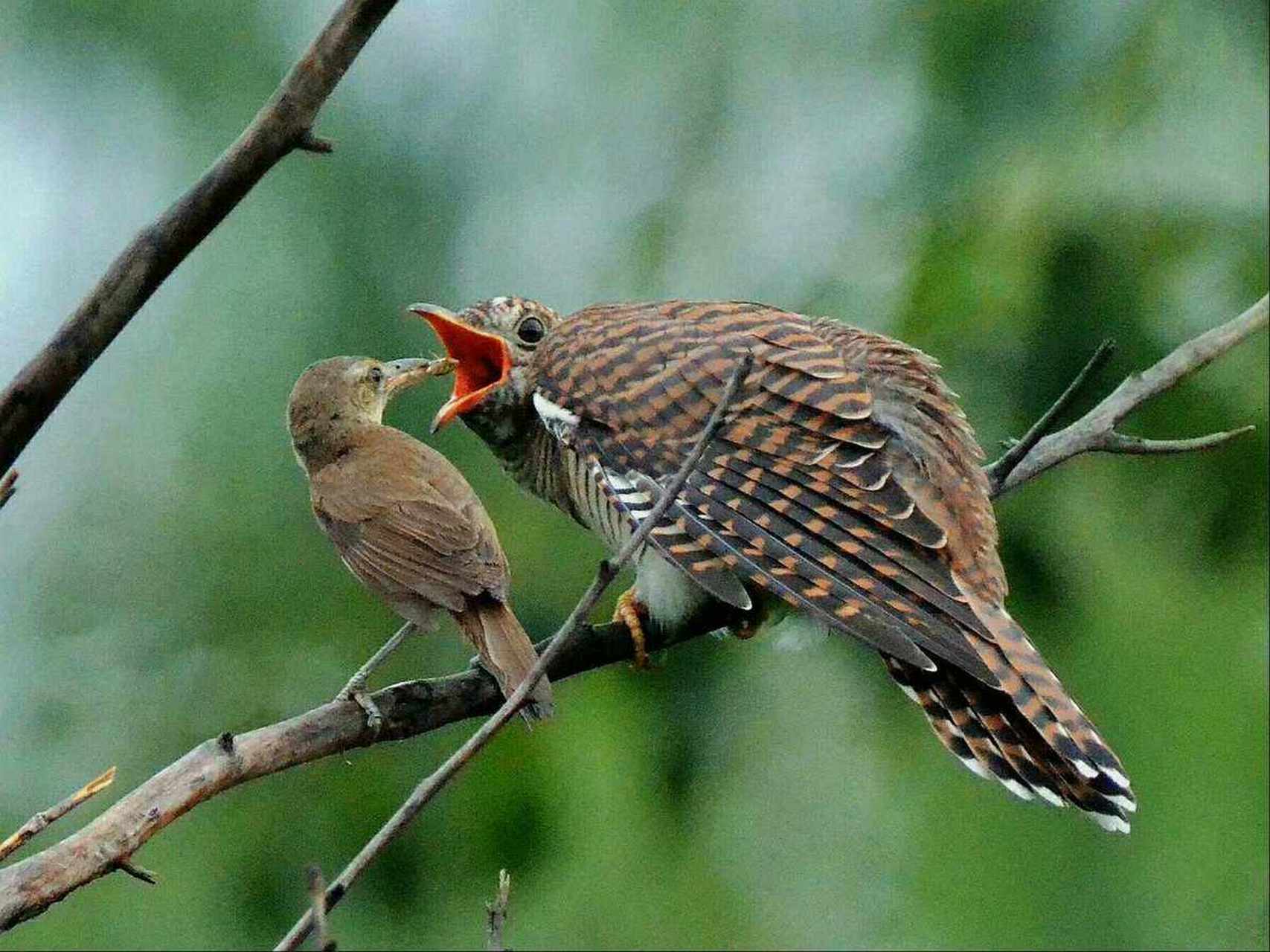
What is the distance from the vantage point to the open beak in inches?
165

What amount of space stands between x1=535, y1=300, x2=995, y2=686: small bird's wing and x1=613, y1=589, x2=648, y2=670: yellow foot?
25 cm

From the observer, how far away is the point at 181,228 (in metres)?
1.51

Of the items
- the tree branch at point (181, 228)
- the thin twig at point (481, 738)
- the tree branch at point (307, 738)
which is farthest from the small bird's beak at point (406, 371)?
Result: the tree branch at point (181, 228)

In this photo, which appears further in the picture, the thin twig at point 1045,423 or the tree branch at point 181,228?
the thin twig at point 1045,423

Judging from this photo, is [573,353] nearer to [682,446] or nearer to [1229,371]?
[682,446]

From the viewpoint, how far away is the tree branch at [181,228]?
1.42m

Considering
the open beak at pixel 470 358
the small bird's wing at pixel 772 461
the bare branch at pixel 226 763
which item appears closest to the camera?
the bare branch at pixel 226 763

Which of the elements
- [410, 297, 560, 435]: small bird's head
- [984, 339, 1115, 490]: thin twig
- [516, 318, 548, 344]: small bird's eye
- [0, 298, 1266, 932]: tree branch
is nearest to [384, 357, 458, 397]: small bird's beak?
[410, 297, 560, 435]: small bird's head

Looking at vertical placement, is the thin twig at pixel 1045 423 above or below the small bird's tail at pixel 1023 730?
above

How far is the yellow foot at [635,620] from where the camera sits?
371 centimetres

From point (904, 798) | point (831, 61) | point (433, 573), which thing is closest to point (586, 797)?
point (904, 798)

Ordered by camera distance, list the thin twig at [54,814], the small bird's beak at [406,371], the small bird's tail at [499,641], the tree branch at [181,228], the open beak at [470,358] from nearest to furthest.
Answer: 1. the tree branch at [181,228]
2. the thin twig at [54,814]
3. the small bird's tail at [499,641]
4. the small bird's beak at [406,371]
5. the open beak at [470,358]

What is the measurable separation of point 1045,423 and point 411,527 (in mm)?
1225

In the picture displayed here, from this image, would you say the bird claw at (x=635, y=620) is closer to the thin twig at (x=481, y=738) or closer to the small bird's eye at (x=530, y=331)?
the small bird's eye at (x=530, y=331)
